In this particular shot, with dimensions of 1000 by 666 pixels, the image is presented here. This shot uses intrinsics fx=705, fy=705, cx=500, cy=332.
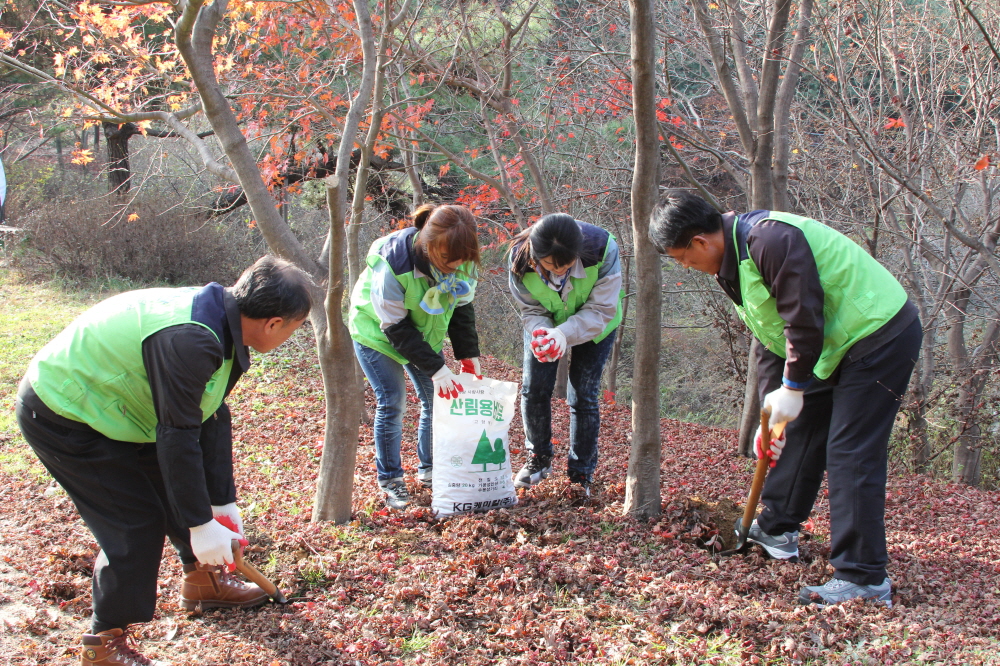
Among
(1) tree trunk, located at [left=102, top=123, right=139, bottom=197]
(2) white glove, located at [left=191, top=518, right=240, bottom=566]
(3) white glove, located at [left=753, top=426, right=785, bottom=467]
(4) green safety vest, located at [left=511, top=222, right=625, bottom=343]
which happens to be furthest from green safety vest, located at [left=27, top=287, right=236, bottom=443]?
(1) tree trunk, located at [left=102, top=123, right=139, bottom=197]

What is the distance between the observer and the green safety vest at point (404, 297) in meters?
3.14

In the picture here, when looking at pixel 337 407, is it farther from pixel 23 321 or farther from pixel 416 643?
pixel 23 321

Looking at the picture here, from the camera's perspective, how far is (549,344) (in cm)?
322

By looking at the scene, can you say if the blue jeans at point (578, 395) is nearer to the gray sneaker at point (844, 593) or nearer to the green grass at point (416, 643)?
the gray sneaker at point (844, 593)

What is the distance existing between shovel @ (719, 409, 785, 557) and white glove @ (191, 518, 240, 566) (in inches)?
76.7

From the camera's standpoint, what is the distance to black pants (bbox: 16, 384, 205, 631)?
207 centimetres

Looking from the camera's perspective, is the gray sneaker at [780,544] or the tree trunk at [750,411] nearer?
the gray sneaker at [780,544]

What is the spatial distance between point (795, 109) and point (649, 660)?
5.84 m

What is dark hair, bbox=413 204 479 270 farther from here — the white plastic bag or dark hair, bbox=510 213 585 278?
the white plastic bag

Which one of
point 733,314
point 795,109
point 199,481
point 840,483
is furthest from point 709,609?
point 795,109

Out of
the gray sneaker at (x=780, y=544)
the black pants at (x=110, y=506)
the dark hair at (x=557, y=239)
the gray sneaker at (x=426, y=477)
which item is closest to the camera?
the black pants at (x=110, y=506)

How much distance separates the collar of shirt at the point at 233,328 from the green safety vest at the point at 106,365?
0.10m

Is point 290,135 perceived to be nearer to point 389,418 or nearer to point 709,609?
point 389,418

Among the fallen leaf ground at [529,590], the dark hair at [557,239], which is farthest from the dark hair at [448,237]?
the fallen leaf ground at [529,590]
